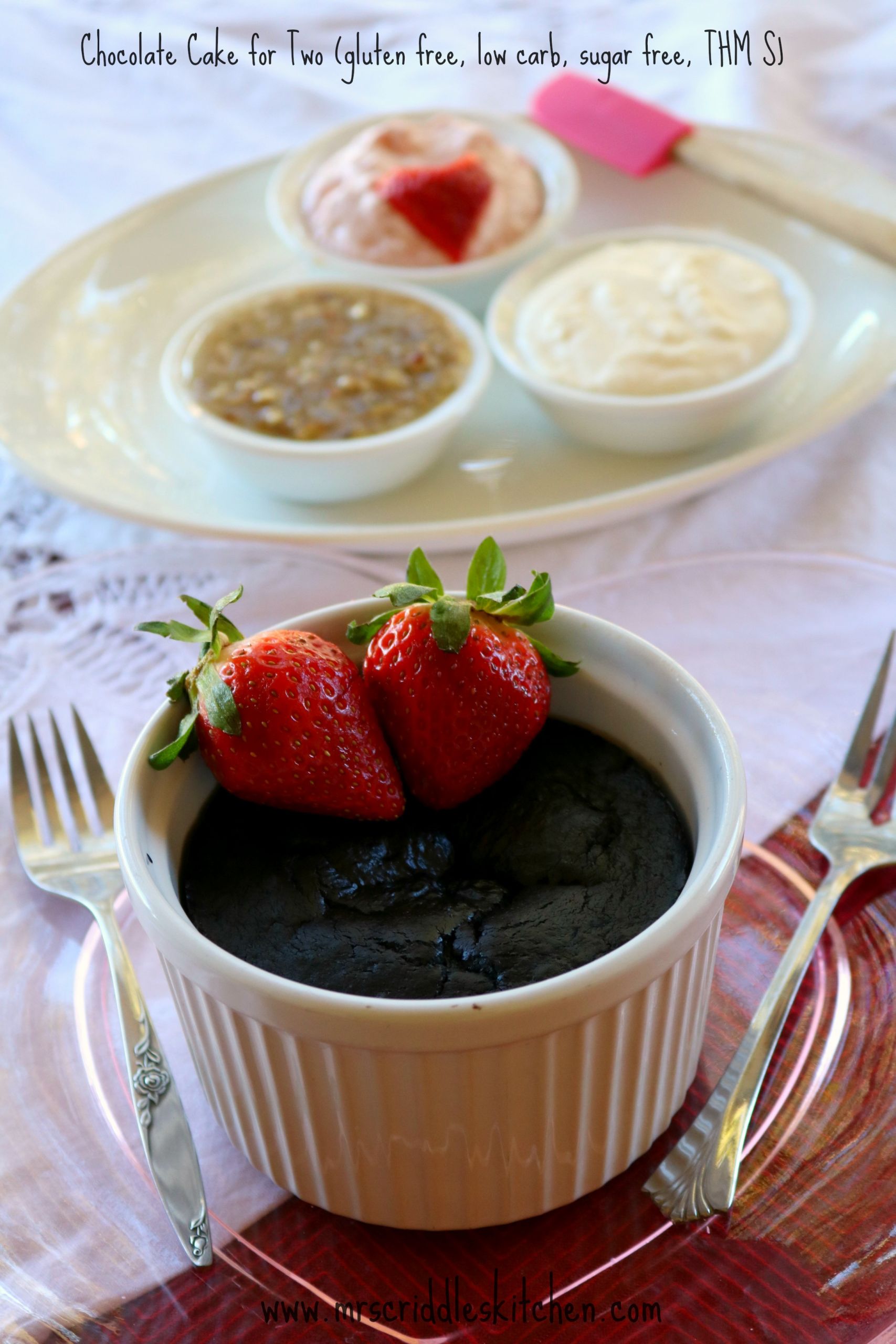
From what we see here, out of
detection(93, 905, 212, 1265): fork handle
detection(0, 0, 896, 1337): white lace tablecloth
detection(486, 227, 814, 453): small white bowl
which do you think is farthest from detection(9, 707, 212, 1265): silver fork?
detection(486, 227, 814, 453): small white bowl

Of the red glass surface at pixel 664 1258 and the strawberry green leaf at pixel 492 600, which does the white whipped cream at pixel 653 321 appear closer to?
the strawberry green leaf at pixel 492 600

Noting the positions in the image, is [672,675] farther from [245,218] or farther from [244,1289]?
[245,218]

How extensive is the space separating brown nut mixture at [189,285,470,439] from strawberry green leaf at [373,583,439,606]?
2.35 feet

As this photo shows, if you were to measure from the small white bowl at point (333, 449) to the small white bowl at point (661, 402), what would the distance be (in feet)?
0.23

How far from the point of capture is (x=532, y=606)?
0.79 meters

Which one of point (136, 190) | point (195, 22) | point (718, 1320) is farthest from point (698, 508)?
point (195, 22)

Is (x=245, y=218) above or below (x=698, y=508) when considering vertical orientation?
above

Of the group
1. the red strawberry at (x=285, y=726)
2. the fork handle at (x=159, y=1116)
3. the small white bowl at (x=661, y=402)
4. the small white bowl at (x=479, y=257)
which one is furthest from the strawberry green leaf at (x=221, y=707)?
the small white bowl at (x=479, y=257)

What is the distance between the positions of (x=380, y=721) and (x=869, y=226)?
1283 mm

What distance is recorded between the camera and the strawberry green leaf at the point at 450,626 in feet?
2.37

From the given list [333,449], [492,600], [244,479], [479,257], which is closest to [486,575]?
[492,600]

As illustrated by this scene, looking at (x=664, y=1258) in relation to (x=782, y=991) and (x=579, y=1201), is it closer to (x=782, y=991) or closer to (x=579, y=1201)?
(x=579, y=1201)

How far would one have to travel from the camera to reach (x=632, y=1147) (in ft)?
2.43

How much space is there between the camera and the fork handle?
0.71 metres
